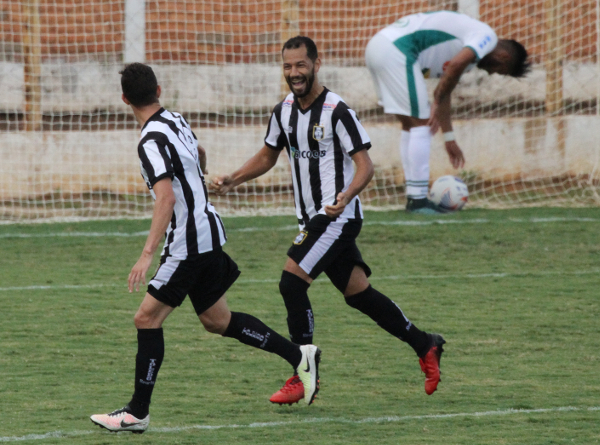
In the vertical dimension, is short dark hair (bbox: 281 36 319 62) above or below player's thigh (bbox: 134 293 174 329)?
above

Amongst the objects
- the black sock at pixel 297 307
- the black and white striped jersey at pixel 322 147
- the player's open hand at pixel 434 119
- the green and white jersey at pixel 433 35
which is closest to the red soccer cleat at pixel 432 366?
the black sock at pixel 297 307

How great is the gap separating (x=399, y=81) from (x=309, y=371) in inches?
228

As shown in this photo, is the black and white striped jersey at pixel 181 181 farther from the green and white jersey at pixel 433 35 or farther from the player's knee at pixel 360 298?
the green and white jersey at pixel 433 35

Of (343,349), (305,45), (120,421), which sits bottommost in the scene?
(343,349)

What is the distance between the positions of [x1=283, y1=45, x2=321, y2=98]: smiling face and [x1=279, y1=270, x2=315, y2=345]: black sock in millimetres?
860

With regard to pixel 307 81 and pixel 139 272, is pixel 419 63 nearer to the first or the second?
pixel 307 81

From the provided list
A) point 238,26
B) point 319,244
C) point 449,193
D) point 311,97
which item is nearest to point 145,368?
point 319,244

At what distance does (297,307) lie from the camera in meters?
4.57

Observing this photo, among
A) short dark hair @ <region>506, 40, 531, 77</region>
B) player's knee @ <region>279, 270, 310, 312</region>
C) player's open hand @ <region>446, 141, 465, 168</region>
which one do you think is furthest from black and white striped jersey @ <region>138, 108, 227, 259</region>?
short dark hair @ <region>506, 40, 531, 77</region>

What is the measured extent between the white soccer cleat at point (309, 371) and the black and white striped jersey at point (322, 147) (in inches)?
25.4

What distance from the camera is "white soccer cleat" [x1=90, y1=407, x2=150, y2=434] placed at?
3.84 metres

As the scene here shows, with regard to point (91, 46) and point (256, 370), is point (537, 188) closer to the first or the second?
point (91, 46)

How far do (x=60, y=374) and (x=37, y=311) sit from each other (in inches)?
61.5

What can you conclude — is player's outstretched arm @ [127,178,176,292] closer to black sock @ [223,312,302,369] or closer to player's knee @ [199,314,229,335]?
player's knee @ [199,314,229,335]
